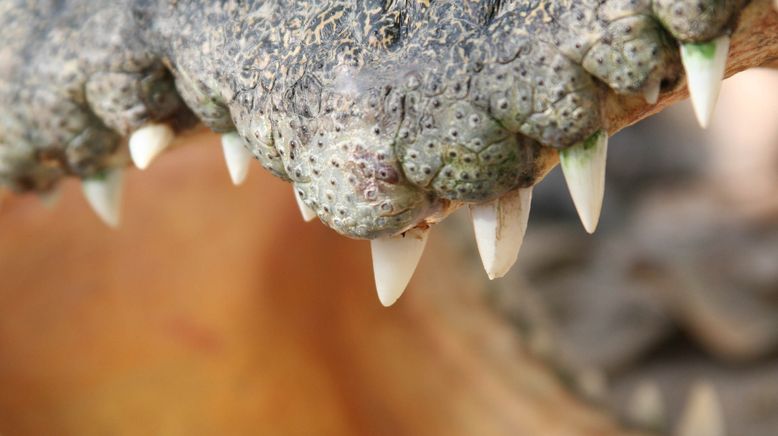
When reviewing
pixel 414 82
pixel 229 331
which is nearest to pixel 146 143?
pixel 414 82

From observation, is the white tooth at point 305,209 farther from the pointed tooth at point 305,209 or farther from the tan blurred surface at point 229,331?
the tan blurred surface at point 229,331

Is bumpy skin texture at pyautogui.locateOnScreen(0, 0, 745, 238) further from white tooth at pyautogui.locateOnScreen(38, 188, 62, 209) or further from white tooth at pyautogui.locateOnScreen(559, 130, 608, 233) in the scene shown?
white tooth at pyautogui.locateOnScreen(38, 188, 62, 209)

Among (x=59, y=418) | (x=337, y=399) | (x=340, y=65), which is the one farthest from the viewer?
(x=337, y=399)

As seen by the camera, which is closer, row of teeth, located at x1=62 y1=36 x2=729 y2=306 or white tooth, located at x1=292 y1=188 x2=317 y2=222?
row of teeth, located at x1=62 y1=36 x2=729 y2=306

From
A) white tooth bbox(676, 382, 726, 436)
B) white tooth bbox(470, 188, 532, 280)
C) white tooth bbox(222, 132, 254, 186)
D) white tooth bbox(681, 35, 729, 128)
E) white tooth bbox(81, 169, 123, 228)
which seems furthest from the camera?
white tooth bbox(676, 382, 726, 436)

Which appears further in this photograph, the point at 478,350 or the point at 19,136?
the point at 478,350

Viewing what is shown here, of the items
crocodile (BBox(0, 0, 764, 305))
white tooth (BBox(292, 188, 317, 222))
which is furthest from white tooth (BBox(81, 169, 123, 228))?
white tooth (BBox(292, 188, 317, 222))

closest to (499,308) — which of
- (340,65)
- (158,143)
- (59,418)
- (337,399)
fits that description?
(337,399)

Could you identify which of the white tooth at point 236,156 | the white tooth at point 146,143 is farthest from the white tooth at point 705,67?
the white tooth at point 146,143

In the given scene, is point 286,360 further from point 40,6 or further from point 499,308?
point 40,6
